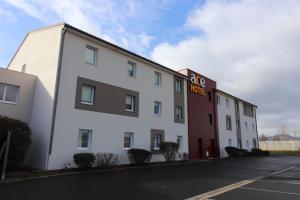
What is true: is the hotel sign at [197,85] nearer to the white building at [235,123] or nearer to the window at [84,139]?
the white building at [235,123]

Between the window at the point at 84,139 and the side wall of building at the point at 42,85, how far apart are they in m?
2.29

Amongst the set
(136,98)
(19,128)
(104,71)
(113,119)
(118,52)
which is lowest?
(19,128)

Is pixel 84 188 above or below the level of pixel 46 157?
below

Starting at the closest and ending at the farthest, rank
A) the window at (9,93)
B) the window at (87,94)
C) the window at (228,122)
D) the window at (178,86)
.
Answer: the window at (9,93), the window at (87,94), the window at (178,86), the window at (228,122)

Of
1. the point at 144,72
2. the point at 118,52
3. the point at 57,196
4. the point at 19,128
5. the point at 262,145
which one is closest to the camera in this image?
the point at 57,196

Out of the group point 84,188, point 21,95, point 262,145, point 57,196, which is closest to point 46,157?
point 21,95

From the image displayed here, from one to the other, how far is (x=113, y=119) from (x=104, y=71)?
3.67m

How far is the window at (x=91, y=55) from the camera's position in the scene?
20.4m

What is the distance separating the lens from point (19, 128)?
15.5m

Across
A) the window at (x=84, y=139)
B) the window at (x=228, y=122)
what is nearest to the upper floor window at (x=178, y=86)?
the window at (x=84, y=139)

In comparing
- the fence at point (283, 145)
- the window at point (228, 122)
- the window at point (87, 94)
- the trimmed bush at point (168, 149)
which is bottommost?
the trimmed bush at point (168, 149)

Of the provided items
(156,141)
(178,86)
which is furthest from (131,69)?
(178,86)

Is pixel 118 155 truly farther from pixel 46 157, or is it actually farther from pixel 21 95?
pixel 21 95

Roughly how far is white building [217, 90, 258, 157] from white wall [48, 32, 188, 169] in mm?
12640
